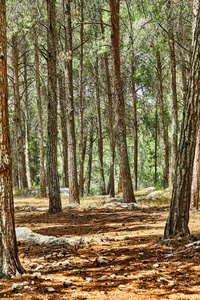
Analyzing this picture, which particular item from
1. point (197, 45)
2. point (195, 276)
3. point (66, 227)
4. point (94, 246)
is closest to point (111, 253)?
point (94, 246)

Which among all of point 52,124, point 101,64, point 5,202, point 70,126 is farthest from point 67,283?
point 101,64

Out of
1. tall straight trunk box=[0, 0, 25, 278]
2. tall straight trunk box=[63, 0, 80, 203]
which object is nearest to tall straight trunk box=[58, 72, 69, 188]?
tall straight trunk box=[63, 0, 80, 203]

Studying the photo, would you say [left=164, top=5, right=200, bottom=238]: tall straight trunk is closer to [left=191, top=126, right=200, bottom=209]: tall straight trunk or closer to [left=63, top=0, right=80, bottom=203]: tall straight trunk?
[left=191, top=126, right=200, bottom=209]: tall straight trunk

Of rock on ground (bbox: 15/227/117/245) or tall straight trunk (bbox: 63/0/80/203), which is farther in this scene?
tall straight trunk (bbox: 63/0/80/203)

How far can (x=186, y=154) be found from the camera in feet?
15.7

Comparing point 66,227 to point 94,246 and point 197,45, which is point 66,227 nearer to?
point 94,246

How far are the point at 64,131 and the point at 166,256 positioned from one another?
649 inches

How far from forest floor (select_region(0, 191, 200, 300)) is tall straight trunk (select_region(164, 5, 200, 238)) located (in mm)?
277

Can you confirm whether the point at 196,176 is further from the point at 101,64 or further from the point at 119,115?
the point at 101,64

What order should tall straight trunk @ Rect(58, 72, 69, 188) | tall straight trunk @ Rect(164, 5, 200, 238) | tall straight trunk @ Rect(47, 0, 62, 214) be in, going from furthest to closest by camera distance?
tall straight trunk @ Rect(58, 72, 69, 188) → tall straight trunk @ Rect(47, 0, 62, 214) → tall straight trunk @ Rect(164, 5, 200, 238)

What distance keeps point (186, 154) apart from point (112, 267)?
83.1 inches

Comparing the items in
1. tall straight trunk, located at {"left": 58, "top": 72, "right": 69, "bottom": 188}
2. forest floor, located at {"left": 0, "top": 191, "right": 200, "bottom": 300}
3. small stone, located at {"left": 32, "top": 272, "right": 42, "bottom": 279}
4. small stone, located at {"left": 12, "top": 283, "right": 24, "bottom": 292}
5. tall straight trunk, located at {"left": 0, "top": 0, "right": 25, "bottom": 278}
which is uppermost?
tall straight trunk, located at {"left": 58, "top": 72, "right": 69, "bottom": 188}

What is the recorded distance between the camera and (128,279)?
350 centimetres

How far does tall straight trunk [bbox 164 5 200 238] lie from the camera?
4676mm
